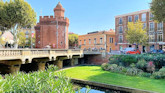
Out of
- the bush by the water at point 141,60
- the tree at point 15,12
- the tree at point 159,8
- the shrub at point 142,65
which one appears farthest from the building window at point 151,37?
the tree at point 15,12

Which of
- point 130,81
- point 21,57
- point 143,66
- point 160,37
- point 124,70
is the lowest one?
point 130,81

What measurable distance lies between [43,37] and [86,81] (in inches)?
763

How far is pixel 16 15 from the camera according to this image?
774 inches

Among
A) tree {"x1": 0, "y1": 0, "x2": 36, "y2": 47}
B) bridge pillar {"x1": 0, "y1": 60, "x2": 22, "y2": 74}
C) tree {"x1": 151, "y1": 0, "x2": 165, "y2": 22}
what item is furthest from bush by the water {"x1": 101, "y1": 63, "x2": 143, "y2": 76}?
tree {"x1": 0, "y1": 0, "x2": 36, "y2": 47}

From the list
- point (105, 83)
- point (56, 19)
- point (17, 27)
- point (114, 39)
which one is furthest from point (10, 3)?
point (114, 39)

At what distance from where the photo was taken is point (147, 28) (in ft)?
114

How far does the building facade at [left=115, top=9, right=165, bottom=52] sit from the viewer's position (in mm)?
33031

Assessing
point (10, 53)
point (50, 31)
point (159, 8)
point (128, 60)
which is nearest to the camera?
point (10, 53)

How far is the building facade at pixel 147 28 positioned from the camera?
1300 inches

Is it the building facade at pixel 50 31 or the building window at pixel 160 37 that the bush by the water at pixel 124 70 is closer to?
the building facade at pixel 50 31

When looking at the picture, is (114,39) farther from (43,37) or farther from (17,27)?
(17,27)

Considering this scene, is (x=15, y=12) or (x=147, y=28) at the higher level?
(x=15, y=12)

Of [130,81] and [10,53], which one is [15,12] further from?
[130,81]

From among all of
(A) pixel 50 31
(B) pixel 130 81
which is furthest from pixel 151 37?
(A) pixel 50 31
